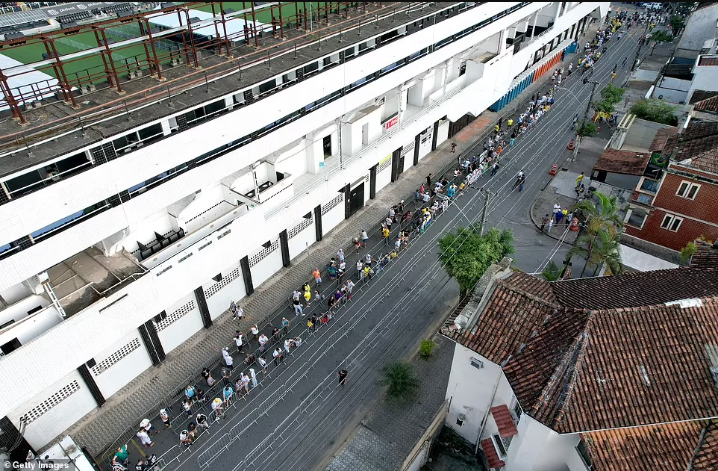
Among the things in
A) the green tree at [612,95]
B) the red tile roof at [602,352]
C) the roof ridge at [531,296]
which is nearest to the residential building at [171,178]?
the roof ridge at [531,296]

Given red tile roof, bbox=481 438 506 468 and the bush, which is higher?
red tile roof, bbox=481 438 506 468

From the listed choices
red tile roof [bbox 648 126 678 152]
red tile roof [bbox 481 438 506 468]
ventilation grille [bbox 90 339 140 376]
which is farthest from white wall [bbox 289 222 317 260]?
red tile roof [bbox 648 126 678 152]

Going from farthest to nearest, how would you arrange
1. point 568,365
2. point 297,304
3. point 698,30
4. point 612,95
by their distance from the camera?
point 698,30 → point 612,95 → point 297,304 → point 568,365

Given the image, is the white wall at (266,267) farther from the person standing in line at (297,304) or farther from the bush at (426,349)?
the bush at (426,349)

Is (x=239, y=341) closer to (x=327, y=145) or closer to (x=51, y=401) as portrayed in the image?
(x=51, y=401)

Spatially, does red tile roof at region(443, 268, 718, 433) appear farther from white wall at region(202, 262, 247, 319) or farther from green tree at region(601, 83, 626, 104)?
green tree at region(601, 83, 626, 104)

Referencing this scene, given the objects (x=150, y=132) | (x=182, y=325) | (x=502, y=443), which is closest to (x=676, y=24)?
(x=502, y=443)
